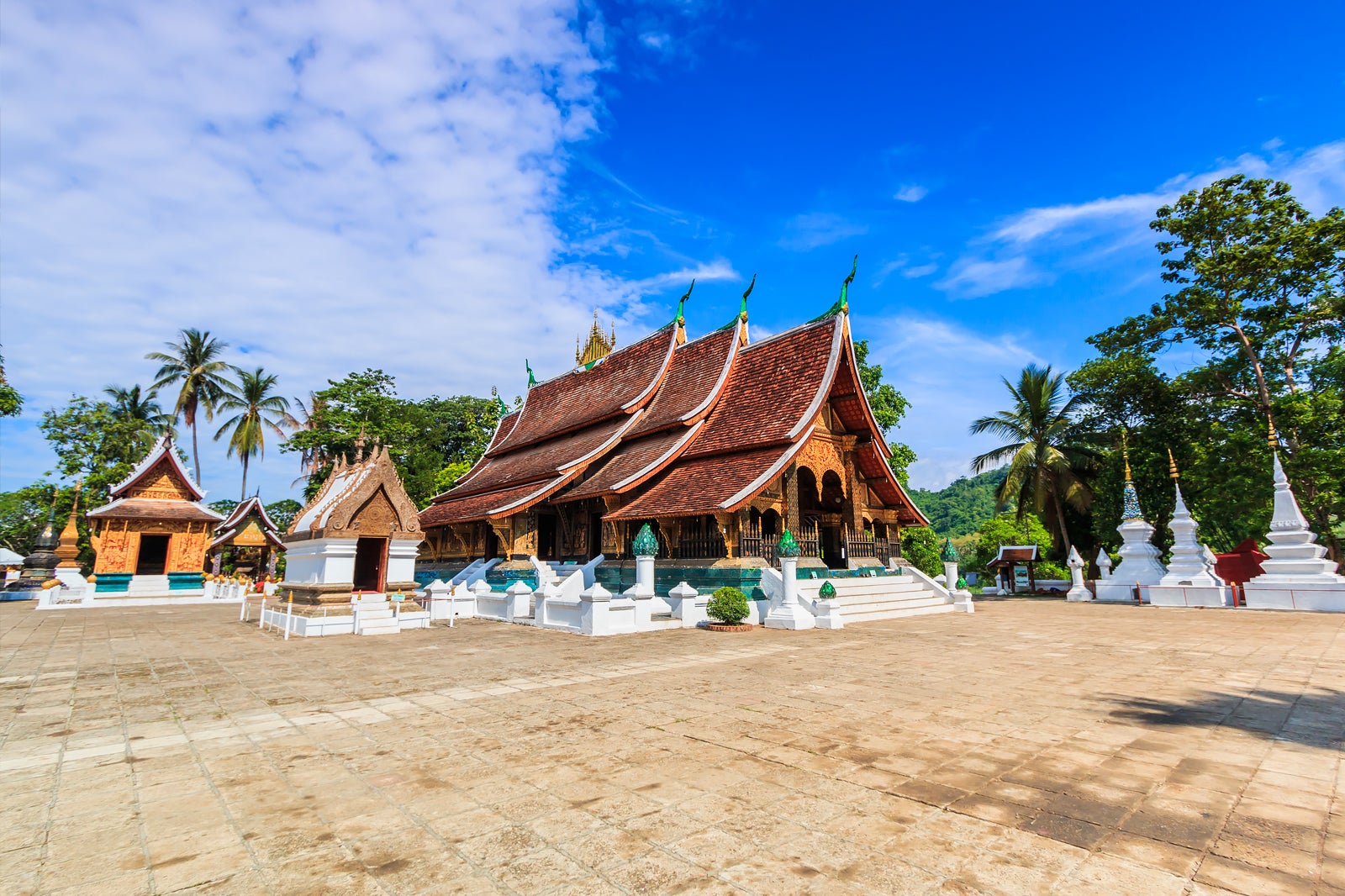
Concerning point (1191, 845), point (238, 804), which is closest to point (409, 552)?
point (238, 804)

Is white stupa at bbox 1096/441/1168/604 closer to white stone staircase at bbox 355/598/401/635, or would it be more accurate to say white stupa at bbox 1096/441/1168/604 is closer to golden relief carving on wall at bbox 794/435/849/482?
golden relief carving on wall at bbox 794/435/849/482

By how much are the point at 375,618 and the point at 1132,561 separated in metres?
19.5

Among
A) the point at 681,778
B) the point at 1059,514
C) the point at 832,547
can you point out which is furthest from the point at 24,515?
the point at 1059,514

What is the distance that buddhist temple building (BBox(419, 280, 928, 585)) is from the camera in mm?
13148

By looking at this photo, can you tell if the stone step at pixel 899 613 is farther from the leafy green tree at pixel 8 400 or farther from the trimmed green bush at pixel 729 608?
the leafy green tree at pixel 8 400

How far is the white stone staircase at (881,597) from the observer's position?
12359 millimetres

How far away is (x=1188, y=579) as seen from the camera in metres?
15.6

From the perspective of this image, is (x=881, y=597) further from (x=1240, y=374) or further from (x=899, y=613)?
(x=1240, y=374)

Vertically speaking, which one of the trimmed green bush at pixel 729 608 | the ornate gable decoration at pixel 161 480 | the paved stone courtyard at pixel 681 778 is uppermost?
the ornate gable decoration at pixel 161 480

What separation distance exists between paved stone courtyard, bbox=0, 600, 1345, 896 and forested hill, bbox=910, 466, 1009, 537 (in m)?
56.0

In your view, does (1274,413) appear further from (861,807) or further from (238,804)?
(238,804)

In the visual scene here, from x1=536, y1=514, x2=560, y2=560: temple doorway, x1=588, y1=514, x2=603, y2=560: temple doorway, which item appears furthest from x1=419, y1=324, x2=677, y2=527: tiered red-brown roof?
x1=588, y1=514, x2=603, y2=560: temple doorway

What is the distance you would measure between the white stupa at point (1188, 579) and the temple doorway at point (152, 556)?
109ft

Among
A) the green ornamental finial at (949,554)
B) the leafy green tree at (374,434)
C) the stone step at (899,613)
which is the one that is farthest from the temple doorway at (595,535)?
the leafy green tree at (374,434)
